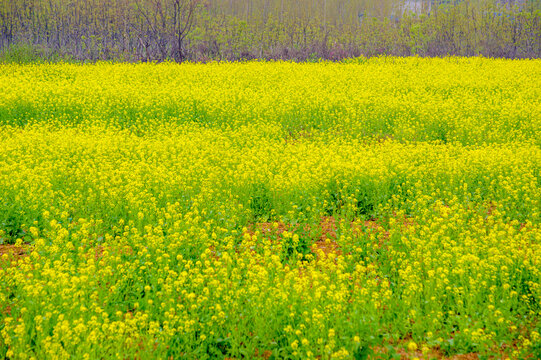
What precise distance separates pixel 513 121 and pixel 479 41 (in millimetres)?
30874

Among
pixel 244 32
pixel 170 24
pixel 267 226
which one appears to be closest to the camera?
pixel 267 226

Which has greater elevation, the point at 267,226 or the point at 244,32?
the point at 244,32

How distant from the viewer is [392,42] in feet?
130

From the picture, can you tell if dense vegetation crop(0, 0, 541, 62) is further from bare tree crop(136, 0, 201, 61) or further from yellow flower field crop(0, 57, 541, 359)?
yellow flower field crop(0, 57, 541, 359)

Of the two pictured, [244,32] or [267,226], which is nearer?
[267,226]

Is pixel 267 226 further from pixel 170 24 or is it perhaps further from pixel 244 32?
pixel 244 32

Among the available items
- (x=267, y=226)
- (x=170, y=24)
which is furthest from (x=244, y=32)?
(x=267, y=226)

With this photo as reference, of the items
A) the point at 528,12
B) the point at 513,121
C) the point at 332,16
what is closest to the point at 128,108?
the point at 513,121

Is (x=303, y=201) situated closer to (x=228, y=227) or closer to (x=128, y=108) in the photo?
(x=228, y=227)

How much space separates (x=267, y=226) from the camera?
23.9 feet

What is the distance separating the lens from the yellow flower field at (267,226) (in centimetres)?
423

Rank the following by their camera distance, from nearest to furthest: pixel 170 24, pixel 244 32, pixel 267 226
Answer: pixel 267 226, pixel 170 24, pixel 244 32

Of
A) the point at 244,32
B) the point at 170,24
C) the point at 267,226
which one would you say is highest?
the point at 244,32

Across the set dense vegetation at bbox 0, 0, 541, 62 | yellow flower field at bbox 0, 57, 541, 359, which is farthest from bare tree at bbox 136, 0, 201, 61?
yellow flower field at bbox 0, 57, 541, 359
